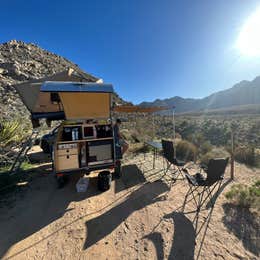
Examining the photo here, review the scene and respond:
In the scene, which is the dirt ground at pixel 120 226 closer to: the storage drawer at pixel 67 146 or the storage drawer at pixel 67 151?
the storage drawer at pixel 67 151

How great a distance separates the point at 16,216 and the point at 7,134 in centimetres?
408

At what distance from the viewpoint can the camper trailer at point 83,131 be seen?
3.68m

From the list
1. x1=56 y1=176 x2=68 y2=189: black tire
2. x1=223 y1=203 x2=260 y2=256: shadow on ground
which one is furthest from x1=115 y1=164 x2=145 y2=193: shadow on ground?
x1=223 y1=203 x2=260 y2=256: shadow on ground

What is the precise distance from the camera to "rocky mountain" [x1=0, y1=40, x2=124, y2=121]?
12.2 meters

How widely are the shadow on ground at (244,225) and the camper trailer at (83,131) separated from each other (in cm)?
264

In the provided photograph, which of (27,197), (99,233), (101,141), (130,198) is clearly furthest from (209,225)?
(27,197)

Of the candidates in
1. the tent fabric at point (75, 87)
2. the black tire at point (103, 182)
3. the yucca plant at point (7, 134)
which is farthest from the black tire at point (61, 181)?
the yucca plant at point (7, 134)

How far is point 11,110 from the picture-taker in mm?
11680

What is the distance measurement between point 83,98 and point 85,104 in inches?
6.2

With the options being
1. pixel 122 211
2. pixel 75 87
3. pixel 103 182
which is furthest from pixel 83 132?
pixel 122 211

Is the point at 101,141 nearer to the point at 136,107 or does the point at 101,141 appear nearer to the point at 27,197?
the point at 27,197

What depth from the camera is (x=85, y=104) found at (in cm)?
400

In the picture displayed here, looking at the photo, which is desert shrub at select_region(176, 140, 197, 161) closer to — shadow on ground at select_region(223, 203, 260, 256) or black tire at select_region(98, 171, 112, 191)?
shadow on ground at select_region(223, 203, 260, 256)

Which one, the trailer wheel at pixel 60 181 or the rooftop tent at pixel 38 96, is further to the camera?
the rooftop tent at pixel 38 96
